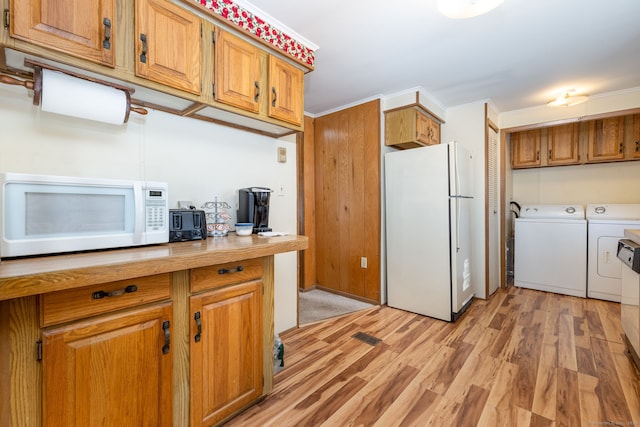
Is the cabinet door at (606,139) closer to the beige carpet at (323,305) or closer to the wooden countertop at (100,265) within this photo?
the beige carpet at (323,305)

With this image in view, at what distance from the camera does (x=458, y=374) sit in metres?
1.88

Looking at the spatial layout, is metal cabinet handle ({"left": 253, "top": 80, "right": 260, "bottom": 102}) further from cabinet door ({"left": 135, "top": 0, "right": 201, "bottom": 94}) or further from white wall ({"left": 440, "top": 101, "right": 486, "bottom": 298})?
white wall ({"left": 440, "top": 101, "right": 486, "bottom": 298})

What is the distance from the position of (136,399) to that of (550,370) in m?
2.48

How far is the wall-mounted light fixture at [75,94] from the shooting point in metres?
1.14

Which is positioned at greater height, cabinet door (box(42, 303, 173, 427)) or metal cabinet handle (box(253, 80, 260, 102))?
metal cabinet handle (box(253, 80, 260, 102))

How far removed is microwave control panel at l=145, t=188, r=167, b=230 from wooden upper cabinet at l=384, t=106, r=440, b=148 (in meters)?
2.50

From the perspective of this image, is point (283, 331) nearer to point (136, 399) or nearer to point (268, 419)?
point (268, 419)

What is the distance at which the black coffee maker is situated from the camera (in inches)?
74.2

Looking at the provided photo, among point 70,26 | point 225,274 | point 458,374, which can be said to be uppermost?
point 70,26

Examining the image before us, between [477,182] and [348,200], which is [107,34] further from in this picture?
[477,182]

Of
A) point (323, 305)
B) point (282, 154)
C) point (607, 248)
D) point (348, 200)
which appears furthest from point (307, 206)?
point (607, 248)

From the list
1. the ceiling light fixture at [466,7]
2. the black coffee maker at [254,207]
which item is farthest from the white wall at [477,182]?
the black coffee maker at [254,207]

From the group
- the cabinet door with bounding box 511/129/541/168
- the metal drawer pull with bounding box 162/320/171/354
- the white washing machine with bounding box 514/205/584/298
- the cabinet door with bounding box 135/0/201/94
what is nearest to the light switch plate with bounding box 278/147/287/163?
the cabinet door with bounding box 135/0/201/94

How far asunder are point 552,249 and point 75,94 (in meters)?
4.76
